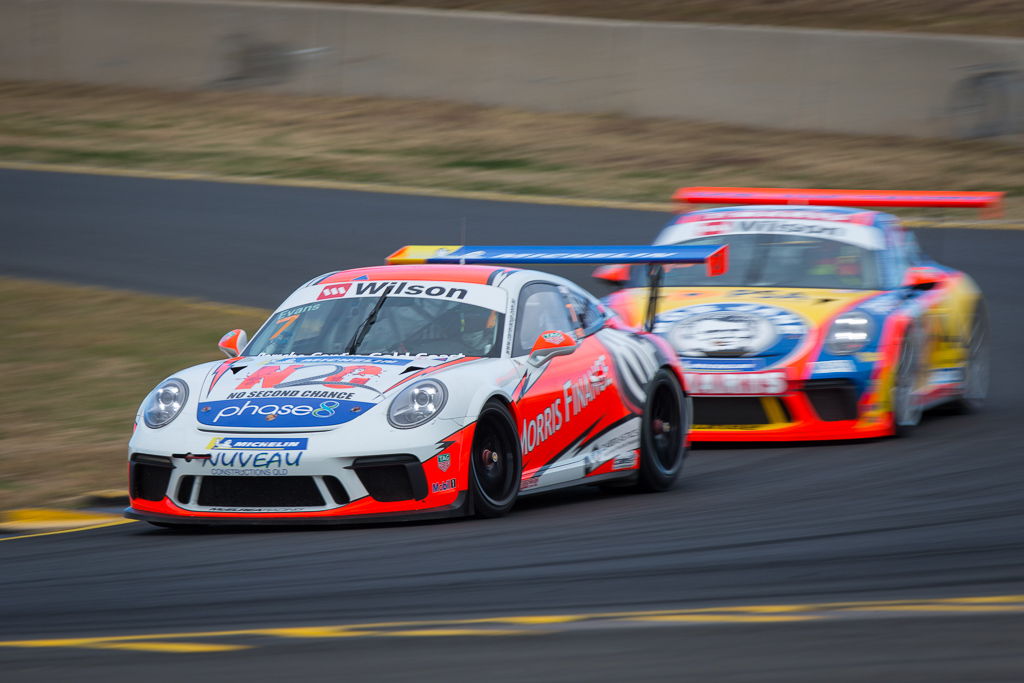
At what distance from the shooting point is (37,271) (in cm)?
1741

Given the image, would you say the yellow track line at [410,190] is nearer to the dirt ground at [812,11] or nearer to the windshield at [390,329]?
the dirt ground at [812,11]

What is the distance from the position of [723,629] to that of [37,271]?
43.6 feet

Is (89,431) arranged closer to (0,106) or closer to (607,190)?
(607,190)

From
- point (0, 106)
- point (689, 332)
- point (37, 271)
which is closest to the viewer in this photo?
point (689, 332)

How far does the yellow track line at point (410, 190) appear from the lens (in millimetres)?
20016

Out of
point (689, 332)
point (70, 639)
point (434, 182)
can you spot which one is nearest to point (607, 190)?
point (434, 182)

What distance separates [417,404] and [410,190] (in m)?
14.8

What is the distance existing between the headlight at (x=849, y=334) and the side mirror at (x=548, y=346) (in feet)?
8.84

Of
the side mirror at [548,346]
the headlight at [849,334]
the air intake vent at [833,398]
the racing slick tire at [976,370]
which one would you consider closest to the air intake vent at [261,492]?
the side mirror at [548,346]

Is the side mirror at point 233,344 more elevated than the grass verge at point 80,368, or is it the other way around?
the side mirror at point 233,344

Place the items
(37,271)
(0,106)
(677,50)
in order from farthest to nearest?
(0,106) → (677,50) → (37,271)

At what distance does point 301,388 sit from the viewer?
7938mm

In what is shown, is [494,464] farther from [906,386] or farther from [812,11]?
[812,11]

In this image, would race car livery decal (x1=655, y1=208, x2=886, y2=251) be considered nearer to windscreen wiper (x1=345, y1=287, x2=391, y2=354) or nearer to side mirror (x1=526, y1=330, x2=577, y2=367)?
side mirror (x1=526, y1=330, x2=577, y2=367)
